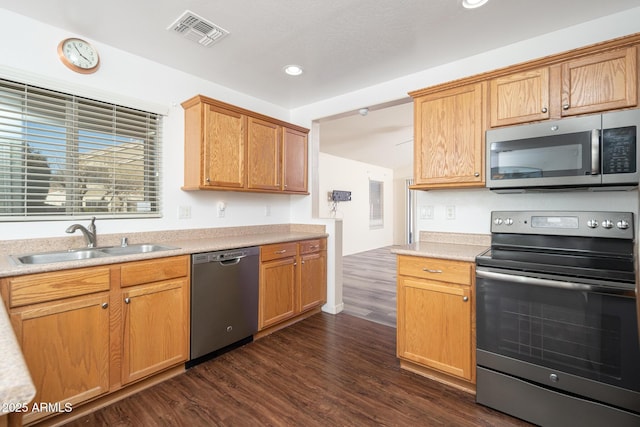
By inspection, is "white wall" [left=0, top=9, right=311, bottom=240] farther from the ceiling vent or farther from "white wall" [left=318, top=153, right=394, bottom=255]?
"white wall" [left=318, top=153, right=394, bottom=255]

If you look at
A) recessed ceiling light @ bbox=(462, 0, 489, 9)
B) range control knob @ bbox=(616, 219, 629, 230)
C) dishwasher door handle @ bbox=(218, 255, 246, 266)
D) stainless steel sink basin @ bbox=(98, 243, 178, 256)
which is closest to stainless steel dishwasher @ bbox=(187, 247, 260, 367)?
dishwasher door handle @ bbox=(218, 255, 246, 266)

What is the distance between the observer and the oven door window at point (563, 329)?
1.49 meters

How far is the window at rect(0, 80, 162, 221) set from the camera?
197 centimetres

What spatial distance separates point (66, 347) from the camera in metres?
1.67

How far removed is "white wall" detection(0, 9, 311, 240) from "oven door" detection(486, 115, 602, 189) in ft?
8.02

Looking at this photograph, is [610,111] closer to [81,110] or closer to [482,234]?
[482,234]

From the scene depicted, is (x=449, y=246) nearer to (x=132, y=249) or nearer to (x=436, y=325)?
(x=436, y=325)

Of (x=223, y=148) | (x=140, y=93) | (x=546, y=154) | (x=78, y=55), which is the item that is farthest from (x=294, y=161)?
(x=546, y=154)

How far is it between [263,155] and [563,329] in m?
2.72

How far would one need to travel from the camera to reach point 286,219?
153 inches

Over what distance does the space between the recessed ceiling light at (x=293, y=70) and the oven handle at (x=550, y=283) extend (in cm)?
225

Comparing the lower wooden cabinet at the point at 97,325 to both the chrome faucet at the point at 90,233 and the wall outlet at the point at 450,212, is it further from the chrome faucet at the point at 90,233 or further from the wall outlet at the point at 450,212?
the wall outlet at the point at 450,212

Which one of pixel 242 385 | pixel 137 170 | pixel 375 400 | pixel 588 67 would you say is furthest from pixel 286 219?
pixel 588 67

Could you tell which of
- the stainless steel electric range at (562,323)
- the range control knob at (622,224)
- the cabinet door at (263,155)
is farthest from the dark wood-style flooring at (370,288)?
the range control knob at (622,224)
